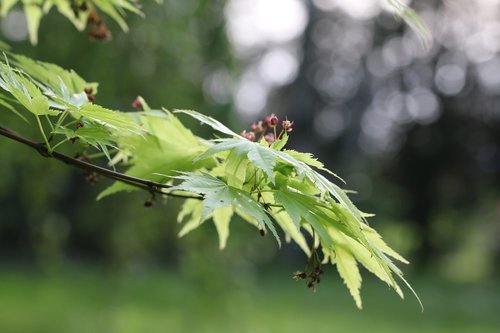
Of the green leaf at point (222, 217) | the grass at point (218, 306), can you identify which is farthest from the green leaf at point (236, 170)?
the grass at point (218, 306)

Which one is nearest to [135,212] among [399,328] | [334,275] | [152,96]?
[152,96]

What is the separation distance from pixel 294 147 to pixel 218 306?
929 cm

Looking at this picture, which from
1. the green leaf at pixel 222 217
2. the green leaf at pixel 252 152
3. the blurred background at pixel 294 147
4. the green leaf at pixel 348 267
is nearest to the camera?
the green leaf at pixel 252 152

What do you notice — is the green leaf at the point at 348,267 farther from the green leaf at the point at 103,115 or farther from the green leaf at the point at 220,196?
the green leaf at the point at 103,115

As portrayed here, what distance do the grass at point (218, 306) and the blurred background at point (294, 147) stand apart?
3 centimetres

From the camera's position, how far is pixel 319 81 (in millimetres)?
17266

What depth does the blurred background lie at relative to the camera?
4.70 metres

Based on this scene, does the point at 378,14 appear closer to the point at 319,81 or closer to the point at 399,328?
the point at 319,81

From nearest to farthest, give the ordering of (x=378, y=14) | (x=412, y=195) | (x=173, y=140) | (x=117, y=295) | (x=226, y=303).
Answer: (x=173, y=140) → (x=226, y=303) → (x=117, y=295) → (x=412, y=195) → (x=378, y=14)

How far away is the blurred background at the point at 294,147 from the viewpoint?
15.4 feet

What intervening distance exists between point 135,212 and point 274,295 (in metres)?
5.25

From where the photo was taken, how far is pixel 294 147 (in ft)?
46.2

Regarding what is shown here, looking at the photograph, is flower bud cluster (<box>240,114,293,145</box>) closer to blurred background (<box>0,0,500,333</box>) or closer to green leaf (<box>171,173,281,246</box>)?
green leaf (<box>171,173,281,246</box>)

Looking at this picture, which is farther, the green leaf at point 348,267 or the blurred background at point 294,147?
the blurred background at point 294,147
